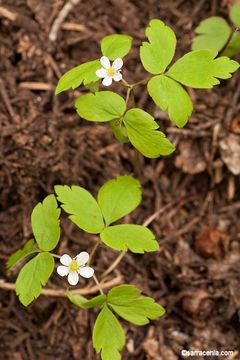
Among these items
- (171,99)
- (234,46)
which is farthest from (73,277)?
(234,46)

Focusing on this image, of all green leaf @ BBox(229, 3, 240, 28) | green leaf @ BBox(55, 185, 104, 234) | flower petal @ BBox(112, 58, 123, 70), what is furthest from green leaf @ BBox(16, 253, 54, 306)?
green leaf @ BBox(229, 3, 240, 28)

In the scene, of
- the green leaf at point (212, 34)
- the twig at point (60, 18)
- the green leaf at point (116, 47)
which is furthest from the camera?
the twig at point (60, 18)

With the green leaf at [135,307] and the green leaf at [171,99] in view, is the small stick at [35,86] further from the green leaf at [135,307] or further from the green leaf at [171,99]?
the green leaf at [135,307]

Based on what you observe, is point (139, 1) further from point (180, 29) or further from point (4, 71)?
point (4, 71)

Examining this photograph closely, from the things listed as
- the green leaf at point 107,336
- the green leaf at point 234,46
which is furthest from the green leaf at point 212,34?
the green leaf at point 107,336

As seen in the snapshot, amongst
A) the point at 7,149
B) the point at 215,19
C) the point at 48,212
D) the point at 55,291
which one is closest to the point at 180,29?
the point at 215,19
